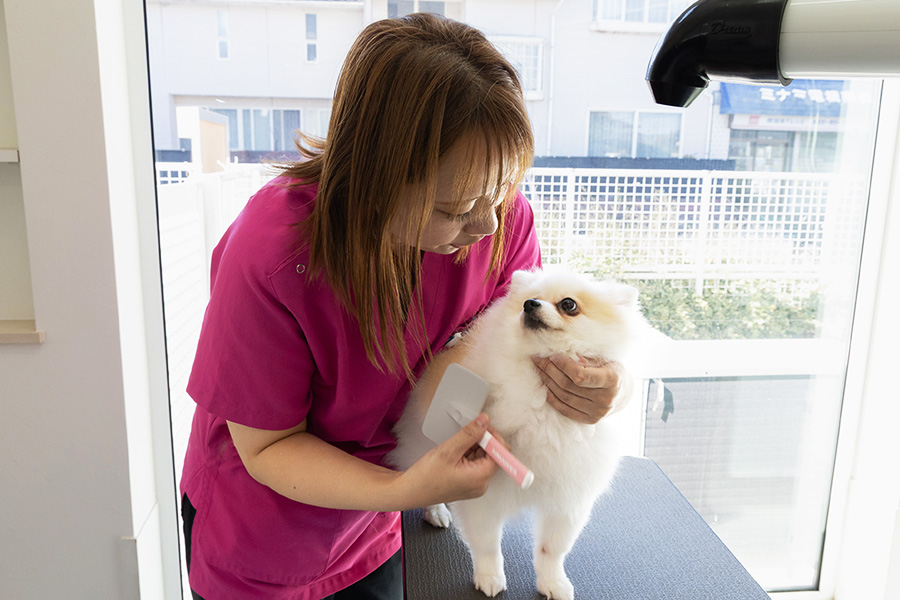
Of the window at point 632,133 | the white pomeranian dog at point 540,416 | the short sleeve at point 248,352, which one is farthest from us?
the window at point 632,133

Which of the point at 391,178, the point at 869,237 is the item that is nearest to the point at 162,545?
the point at 391,178

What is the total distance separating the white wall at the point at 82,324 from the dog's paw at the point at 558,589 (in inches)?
41.2

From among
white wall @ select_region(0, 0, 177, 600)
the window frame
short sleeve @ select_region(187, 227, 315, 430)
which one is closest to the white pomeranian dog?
short sleeve @ select_region(187, 227, 315, 430)

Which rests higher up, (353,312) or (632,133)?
(632,133)

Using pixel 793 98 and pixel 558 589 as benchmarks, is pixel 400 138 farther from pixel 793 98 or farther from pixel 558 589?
pixel 793 98

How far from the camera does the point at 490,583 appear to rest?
3.18ft

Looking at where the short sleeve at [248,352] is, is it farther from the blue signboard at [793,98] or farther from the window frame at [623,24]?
the blue signboard at [793,98]

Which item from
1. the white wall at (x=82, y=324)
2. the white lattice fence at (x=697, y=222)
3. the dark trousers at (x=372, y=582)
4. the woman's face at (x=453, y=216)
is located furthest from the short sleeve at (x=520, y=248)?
the white wall at (x=82, y=324)

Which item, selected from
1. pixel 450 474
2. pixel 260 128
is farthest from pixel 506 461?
pixel 260 128

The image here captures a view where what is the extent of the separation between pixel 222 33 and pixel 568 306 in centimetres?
127

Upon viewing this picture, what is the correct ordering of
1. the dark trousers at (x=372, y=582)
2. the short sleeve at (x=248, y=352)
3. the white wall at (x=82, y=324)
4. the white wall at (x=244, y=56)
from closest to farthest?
the short sleeve at (x=248, y=352) → the dark trousers at (x=372, y=582) → the white wall at (x=82, y=324) → the white wall at (x=244, y=56)

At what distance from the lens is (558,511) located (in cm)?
95

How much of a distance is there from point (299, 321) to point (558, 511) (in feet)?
1.54

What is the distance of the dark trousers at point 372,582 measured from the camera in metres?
1.10
